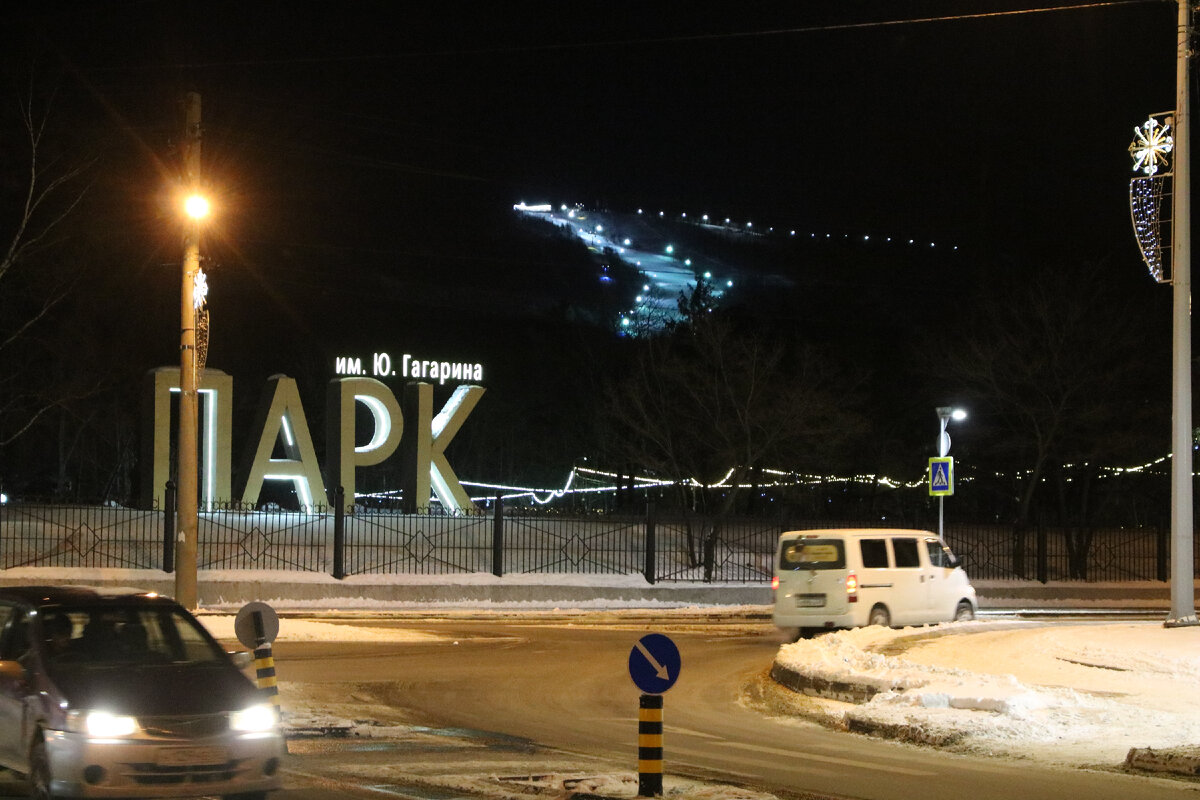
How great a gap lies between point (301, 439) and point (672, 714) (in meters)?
24.1

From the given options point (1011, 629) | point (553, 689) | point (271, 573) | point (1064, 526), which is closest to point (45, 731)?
point (553, 689)

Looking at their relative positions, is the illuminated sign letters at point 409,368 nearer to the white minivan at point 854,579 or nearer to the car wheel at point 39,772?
the white minivan at point 854,579

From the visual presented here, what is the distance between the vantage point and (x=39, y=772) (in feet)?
27.1

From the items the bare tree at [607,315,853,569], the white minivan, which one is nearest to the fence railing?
the bare tree at [607,315,853,569]

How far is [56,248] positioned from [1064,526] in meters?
31.5

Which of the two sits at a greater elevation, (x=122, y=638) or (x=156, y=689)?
(x=122, y=638)

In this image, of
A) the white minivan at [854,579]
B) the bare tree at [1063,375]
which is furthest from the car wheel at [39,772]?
the bare tree at [1063,375]

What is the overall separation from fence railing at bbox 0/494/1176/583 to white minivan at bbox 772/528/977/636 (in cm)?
1147

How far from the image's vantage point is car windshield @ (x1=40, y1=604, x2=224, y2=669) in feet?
29.0

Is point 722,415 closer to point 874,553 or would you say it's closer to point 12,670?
point 874,553

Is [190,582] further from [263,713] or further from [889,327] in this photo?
[889,327]

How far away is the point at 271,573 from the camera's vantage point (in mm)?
30438

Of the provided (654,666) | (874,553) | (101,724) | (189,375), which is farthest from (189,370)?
(654,666)

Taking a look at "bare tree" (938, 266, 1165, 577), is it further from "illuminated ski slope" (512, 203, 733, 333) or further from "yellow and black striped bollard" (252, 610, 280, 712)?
"illuminated ski slope" (512, 203, 733, 333)
